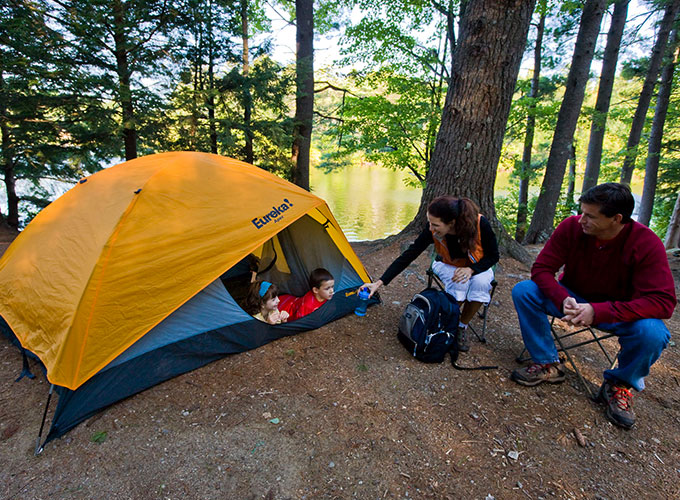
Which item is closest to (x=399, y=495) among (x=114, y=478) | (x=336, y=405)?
(x=336, y=405)

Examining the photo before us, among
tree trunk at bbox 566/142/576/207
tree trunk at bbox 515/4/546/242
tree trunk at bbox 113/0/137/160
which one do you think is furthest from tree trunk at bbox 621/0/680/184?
tree trunk at bbox 113/0/137/160

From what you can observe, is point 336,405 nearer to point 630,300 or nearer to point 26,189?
point 630,300

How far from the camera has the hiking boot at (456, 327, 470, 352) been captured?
2.68m

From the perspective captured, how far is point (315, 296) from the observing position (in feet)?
10.7

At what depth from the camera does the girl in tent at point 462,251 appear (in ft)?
8.29

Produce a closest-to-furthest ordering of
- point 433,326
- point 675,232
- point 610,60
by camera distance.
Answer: point 433,326 < point 675,232 < point 610,60

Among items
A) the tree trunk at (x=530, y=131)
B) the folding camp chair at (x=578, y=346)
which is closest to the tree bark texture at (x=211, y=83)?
the folding camp chair at (x=578, y=346)

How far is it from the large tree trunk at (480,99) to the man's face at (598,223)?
2.33 m

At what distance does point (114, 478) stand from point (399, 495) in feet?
4.85

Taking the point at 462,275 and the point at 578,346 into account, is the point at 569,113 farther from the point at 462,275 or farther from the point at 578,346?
the point at 462,275

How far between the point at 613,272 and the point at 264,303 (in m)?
2.75

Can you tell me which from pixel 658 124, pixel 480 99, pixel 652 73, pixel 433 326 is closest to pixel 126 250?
pixel 433 326

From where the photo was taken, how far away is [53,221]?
278cm

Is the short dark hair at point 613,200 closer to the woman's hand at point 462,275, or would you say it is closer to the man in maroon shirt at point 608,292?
the man in maroon shirt at point 608,292
